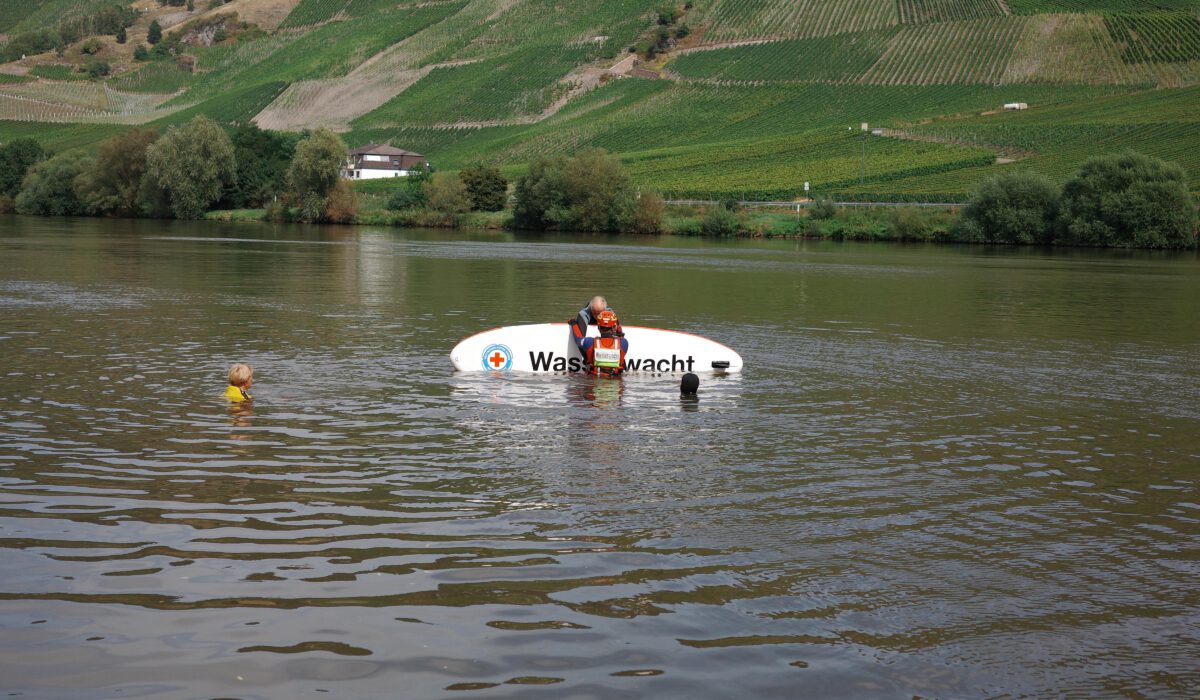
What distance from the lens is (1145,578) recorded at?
40.7 feet

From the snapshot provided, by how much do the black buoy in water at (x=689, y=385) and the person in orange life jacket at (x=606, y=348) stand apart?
2226 millimetres

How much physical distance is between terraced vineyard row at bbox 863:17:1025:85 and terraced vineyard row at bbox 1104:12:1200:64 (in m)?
14.6

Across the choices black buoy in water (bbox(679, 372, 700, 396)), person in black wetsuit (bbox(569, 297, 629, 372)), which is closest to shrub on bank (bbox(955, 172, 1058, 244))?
person in black wetsuit (bbox(569, 297, 629, 372))

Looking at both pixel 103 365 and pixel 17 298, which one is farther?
pixel 17 298

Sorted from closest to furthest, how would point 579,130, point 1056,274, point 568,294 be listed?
point 568,294 < point 1056,274 < point 579,130

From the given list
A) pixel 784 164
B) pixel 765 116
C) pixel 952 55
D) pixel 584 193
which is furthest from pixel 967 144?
pixel 584 193

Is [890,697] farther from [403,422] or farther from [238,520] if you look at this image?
[403,422]

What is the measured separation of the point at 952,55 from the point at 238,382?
7233 inches

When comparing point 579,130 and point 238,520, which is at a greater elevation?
point 579,130

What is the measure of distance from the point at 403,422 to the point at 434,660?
992 cm

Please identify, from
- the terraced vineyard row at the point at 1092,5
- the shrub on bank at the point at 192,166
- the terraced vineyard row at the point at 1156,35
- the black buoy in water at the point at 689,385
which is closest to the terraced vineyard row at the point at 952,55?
the terraced vineyard row at the point at 1092,5

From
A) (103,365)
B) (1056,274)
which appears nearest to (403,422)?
(103,365)

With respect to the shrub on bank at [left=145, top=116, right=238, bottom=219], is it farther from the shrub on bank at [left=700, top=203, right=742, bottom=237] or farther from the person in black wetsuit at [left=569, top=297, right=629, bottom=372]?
the person in black wetsuit at [left=569, top=297, right=629, bottom=372]

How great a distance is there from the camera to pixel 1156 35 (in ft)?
571
